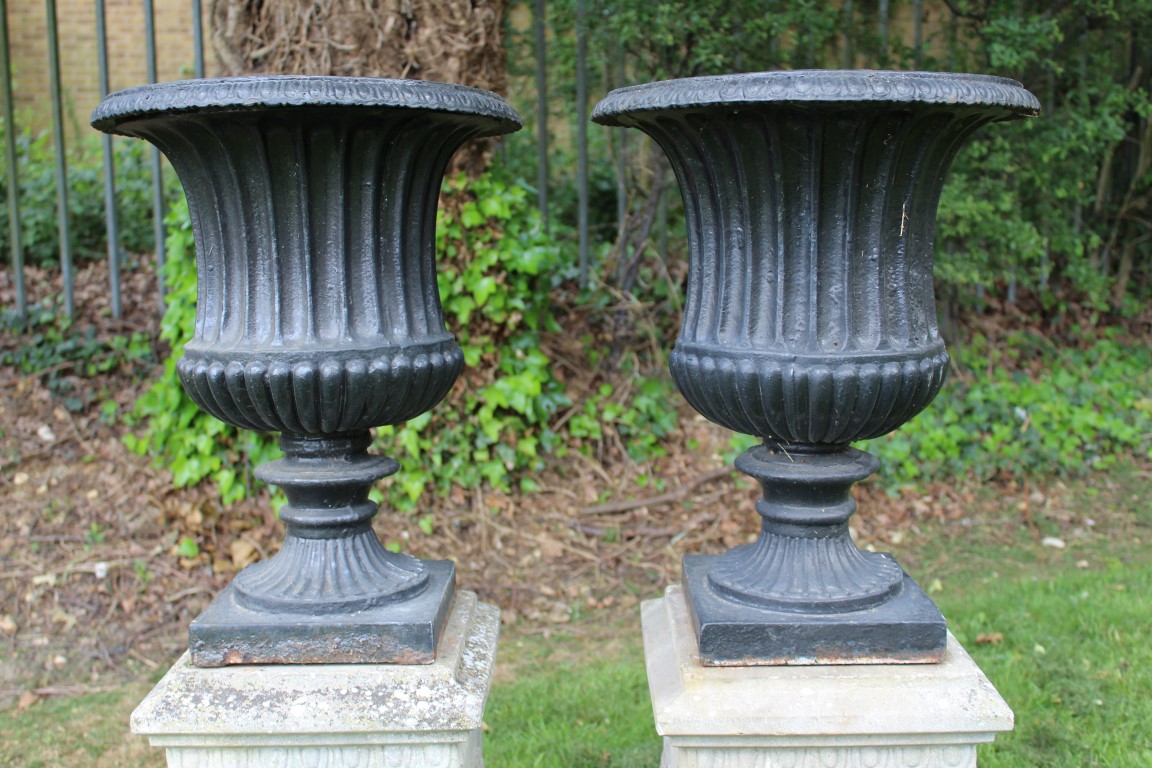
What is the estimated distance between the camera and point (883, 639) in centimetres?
194

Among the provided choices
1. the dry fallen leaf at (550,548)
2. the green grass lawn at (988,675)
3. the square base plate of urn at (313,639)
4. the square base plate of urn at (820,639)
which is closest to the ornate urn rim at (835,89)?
the square base plate of urn at (820,639)

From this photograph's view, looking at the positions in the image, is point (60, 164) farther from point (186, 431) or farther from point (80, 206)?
point (186, 431)

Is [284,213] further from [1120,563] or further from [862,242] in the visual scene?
[1120,563]

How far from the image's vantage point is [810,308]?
186 centimetres

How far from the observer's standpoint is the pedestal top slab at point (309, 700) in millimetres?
1854

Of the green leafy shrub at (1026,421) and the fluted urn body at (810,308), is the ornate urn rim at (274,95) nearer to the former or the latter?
the fluted urn body at (810,308)

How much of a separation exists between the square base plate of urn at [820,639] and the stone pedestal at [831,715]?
2 cm

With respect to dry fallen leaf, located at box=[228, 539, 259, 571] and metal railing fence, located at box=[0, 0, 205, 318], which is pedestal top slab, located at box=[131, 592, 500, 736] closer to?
dry fallen leaf, located at box=[228, 539, 259, 571]

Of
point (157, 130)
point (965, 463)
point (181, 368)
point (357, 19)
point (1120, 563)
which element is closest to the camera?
point (157, 130)

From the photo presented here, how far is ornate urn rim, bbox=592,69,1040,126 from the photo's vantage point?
161 centimetres

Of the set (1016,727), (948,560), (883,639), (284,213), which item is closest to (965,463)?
(948,560)

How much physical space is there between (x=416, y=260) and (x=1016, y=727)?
7.08ft

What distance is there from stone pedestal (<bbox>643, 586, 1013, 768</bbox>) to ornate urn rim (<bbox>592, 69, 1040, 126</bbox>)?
1077 mm

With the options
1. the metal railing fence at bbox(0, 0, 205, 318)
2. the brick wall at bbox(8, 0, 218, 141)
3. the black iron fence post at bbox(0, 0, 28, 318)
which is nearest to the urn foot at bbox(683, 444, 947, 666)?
the metal railing fence at bbox(0, 0, 205, 318)
